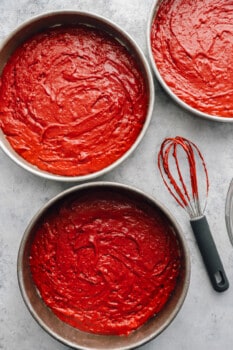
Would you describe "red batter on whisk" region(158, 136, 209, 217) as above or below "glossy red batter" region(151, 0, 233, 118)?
below

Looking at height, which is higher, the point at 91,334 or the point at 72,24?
the point at 72,24

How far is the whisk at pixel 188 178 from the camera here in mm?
2258

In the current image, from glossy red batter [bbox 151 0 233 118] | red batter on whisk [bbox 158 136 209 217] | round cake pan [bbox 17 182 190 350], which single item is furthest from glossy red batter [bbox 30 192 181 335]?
glossy red batter [bbox 151 0 233 118]

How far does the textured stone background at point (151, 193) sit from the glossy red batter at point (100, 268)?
0.38 feet

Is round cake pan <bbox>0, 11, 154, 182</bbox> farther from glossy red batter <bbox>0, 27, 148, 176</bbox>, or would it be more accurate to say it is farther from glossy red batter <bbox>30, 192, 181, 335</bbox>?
glossy red batter <bbox>30, 192, 181, 335</bbox>

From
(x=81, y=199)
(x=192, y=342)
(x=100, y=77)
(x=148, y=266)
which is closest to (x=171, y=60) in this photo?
(x=100, y=77)

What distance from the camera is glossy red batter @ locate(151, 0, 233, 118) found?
222 centimetres

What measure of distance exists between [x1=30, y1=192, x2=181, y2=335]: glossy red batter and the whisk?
0.51 ft

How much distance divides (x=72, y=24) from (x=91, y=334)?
1.23 m

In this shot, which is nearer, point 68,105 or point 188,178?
point 68,105

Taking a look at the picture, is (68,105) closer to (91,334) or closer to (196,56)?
(196,56)

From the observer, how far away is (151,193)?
2279mm

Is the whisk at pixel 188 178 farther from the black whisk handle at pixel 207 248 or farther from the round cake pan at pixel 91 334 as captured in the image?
the round cake pan at pixel 91 334

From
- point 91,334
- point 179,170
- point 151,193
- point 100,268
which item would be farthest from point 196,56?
point 91,334
